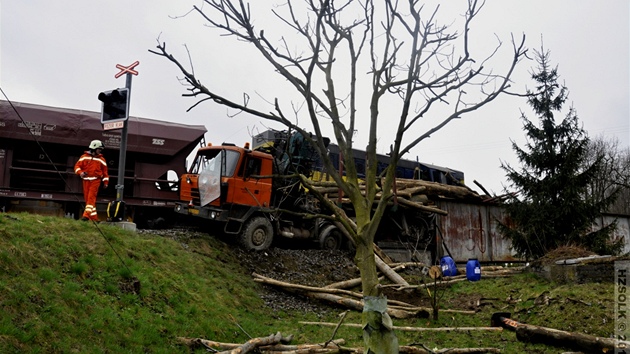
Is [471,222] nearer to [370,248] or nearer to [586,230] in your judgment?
[586,230]

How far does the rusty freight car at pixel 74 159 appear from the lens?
14.0 meters

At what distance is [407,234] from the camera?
59.3 ft

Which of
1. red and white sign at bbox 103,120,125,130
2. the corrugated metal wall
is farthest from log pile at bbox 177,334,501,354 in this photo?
the corrugated metal wall

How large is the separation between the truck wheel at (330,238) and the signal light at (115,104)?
7850 millimetres

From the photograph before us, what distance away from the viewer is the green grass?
615 centimetres

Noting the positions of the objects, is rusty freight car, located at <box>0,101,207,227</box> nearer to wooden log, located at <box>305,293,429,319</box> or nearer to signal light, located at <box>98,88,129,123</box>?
signal light, located at <box>98,88,129,123</box>

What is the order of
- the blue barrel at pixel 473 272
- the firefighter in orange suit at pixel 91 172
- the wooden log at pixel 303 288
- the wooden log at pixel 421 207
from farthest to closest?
1. the wooden log at pixel 421 207
2. the blue barrel at pixel 473 272
3. the wooden log at pixel 303 288
4. the firefighter in orange suit at pixel 91 172

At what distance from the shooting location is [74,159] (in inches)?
589

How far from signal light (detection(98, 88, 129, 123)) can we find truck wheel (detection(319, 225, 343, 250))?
7.85m

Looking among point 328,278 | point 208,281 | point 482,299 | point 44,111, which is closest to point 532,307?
point 482,299

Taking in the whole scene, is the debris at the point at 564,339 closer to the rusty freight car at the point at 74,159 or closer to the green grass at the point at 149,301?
the green grass at the point at 149,301

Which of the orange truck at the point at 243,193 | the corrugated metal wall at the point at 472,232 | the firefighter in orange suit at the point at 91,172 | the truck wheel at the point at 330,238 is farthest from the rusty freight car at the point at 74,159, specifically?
the corrugated metal wall at the point at 472,232

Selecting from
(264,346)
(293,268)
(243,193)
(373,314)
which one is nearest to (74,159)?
(243,193)

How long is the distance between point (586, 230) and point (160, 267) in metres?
12.0
